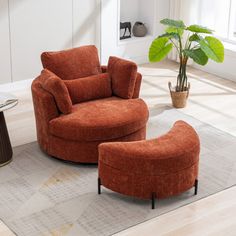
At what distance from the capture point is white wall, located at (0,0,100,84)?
6.96 metres

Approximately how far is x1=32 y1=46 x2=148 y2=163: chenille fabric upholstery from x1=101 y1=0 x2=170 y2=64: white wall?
1.94 m

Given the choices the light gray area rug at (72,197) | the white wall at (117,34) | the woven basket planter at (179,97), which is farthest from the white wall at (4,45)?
the woven basket planter at (179,97)

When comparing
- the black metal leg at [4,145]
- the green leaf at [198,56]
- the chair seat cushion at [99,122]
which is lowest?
the black metal leg at [4,145]

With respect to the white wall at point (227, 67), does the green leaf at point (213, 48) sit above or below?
above

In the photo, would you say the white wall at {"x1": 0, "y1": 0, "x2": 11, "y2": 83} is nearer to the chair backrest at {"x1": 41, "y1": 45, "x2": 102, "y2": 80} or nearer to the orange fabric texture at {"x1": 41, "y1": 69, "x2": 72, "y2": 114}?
the chair backrest at {"x1": 41, "y1": 45, "x2": 102, "y2": 80}

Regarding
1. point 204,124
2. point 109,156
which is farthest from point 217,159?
point 109,156

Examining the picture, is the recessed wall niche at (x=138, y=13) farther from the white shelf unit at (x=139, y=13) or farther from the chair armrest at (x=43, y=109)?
the chair armrest at (x=43, y=109)

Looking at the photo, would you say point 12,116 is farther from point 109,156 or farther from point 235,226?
point 235,226

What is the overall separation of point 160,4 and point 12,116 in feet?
9.19

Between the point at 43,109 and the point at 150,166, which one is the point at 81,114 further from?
the point at 150,166

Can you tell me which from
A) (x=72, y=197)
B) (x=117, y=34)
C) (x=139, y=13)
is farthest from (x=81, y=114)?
(x=139, y=13)

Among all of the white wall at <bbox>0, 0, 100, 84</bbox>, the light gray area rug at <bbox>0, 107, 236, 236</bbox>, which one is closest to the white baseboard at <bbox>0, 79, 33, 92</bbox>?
the white wall at <bbox>0, 0, 100, 84</bbox>

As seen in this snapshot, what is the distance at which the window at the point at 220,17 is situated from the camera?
307 inches

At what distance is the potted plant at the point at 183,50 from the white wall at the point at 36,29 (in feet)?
4.12
